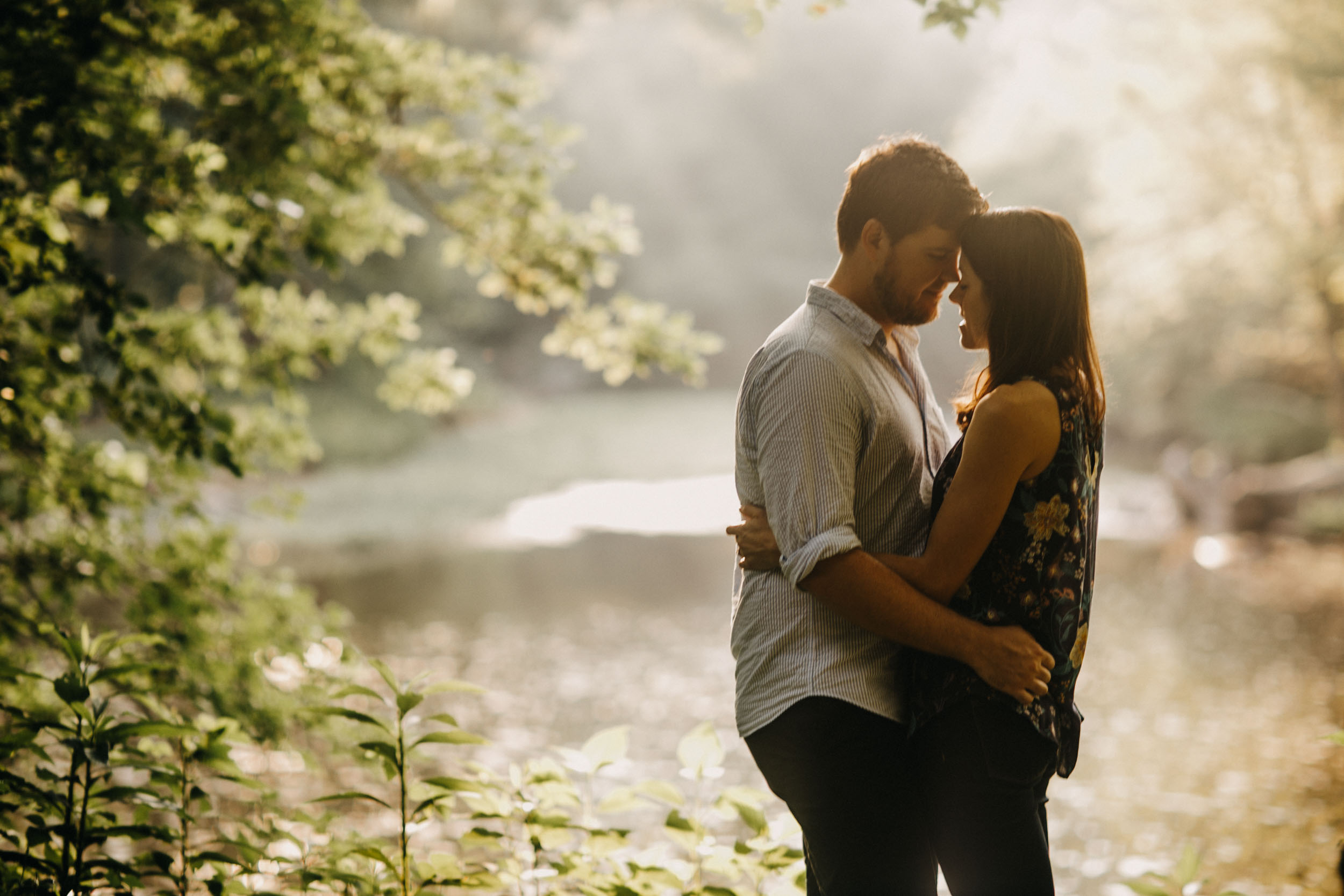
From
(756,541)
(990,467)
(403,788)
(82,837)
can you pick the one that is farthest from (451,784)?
(990,467)

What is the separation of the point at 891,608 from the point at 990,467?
0.92ft

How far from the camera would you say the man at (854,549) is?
5.83ft

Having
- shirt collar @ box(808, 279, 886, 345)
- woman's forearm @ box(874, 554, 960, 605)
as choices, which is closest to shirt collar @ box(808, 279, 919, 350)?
shirt collar @ box(808, 279, 886, 345)

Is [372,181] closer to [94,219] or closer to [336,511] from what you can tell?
[94,219]

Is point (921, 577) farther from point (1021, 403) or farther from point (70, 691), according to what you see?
point (70, 691)

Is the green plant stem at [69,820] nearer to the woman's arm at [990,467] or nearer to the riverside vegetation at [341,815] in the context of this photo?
the riverside vegetation at [341,815]

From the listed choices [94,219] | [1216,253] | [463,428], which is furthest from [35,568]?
[463,428]

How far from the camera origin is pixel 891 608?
176cm

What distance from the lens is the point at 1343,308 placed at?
55.0 ft

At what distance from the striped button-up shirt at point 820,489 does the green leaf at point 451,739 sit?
0.52m

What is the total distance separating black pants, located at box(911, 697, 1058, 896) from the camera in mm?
1775

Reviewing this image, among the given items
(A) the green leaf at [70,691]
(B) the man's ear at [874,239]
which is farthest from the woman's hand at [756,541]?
(A) the green leaf at [70,691]

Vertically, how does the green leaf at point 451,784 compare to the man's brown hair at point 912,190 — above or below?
below

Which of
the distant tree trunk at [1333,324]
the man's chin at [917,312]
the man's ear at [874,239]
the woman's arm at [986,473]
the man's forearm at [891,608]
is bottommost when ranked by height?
the man's forearm at [891,608]
